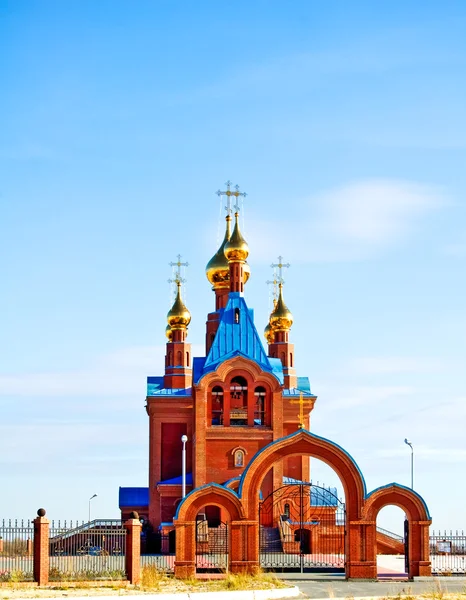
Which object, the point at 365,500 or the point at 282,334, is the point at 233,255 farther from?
the point at 365,500

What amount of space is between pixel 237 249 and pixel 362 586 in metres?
21.3

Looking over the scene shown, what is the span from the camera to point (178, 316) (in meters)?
50.4

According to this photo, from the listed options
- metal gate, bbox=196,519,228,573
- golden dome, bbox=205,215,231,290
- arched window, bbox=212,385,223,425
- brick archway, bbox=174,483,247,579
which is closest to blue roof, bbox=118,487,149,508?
arched window, bbox=212,385,223,425

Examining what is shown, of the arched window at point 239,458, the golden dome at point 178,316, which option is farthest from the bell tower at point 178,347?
the arched window at point 239,458

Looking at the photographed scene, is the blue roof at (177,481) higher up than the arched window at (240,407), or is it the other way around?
the arched window at (240,407)

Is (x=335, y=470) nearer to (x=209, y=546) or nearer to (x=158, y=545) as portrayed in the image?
(x=209, y=546)

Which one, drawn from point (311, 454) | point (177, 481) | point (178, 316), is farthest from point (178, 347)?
point (311, 454)

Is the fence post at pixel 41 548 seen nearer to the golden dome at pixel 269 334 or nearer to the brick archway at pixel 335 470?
the brick archway at pixel 335 470

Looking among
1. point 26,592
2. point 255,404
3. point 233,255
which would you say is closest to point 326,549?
point 255,404

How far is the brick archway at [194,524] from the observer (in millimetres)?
28422

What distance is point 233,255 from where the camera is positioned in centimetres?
4647

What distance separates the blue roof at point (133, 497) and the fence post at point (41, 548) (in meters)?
20.9

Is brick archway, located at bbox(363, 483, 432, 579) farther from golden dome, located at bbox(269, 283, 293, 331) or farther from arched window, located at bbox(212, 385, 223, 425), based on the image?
golden dome, located at bbox(269, 283, 293, 331)

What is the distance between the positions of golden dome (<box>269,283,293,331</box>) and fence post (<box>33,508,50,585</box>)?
86.7ft
